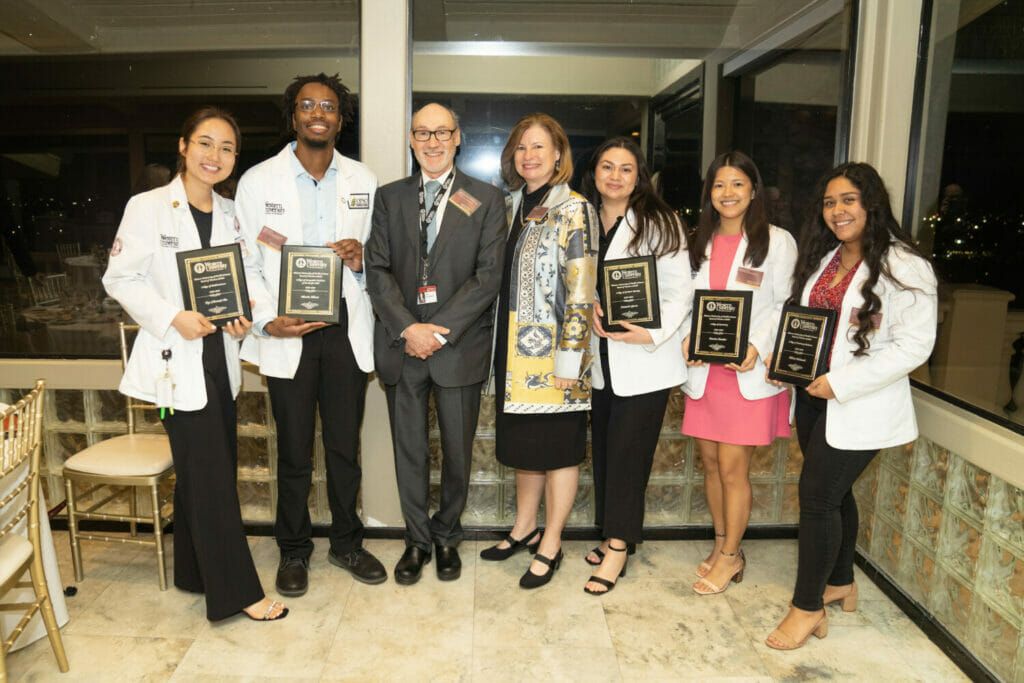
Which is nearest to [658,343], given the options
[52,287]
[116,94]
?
[116,94]

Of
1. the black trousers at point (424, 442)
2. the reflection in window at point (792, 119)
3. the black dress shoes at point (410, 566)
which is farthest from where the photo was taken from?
the reflection in window at point (792, 119)

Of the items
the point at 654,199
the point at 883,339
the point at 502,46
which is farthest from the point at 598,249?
the point at 502,46

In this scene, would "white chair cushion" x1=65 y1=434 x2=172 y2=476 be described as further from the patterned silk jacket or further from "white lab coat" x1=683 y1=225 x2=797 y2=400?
"white lab coat" x1=683 y1=225 x2=797 y2=400

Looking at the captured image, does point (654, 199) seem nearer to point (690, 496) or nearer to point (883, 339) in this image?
point (883, 339)

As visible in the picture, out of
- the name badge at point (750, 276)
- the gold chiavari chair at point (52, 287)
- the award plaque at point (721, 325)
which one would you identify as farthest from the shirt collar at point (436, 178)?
the gold chiavari chair at point (52, 287)

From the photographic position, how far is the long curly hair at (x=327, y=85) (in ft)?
8.73

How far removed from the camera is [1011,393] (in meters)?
2.29

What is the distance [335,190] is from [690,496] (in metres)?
2.16

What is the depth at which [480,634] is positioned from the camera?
2520 millimetres

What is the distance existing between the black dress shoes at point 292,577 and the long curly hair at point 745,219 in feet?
6.60

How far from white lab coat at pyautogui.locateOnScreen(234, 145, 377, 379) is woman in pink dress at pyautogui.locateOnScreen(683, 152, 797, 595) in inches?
51.2

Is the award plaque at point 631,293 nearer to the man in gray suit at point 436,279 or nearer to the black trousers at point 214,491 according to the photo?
the man in gray suit at point 436,279

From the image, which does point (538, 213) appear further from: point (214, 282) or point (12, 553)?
point (12, 553)

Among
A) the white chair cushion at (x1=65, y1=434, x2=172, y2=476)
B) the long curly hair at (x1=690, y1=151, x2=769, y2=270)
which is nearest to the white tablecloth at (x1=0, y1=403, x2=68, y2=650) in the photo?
the white chair cushion at (x1=65, y1=434, x2=172, y2=476)
